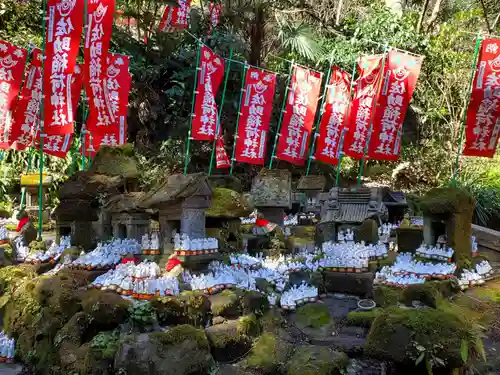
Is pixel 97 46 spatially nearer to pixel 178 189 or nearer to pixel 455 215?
pixel 178 189

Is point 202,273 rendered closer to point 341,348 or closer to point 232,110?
point 341,348

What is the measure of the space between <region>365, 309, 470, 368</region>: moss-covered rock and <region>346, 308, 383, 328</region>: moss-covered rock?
5.87ft

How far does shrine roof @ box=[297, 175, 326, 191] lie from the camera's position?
56.9 ft

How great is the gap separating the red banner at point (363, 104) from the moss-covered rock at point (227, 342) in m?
9.62

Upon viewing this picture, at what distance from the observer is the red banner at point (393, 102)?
14000 millimetres

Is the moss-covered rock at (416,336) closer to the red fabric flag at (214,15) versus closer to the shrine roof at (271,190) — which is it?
the shrine roof at (271,190)

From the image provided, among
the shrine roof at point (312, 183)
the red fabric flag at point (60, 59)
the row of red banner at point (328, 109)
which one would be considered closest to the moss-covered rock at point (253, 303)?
the red fabric flag at point (60, 59)

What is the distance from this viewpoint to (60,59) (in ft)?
34.2

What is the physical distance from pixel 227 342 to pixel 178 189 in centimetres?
285

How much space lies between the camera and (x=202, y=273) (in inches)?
334

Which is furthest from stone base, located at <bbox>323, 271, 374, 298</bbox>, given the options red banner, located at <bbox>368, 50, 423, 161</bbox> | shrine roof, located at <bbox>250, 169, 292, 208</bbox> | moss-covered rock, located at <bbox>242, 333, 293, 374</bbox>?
red banner, located at <bbox>368, 50, 423, 161</bbox>

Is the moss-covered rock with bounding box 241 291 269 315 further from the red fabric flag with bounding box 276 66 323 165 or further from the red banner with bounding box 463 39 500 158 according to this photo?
the red fabric flag with bounding box 276 66 323 165

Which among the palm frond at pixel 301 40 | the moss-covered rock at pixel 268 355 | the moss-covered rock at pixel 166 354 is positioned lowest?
the moss-covered rock at pixel 268 355

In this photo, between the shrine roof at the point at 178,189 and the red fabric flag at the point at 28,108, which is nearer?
the shrine roof at the point at 178,189
